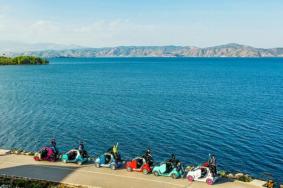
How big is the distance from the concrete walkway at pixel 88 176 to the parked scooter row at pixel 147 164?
0.53 meters

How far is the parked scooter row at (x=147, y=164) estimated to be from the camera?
1260 inches

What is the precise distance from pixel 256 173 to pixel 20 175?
83.2 feet

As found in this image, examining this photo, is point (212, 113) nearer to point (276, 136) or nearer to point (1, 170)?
point (276, 136)

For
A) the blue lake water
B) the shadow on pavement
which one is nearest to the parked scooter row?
the shadow on pavement

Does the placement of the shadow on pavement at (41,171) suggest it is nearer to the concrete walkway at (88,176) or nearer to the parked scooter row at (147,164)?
the concrete walkway at (88,176)

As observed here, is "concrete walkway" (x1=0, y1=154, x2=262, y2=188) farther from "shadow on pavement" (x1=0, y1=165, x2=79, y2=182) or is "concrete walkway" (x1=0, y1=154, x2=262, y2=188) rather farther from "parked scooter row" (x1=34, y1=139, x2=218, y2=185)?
"parked scooter row" (x1=34, y1=139, x2=218, y2=185)

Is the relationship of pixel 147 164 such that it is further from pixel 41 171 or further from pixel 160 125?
pixel 160 125

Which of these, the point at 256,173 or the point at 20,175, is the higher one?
the point at 20,175

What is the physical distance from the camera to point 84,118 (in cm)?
7188

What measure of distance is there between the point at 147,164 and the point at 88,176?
5020mm

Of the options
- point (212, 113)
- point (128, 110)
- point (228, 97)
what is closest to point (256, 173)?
point (212, 113)

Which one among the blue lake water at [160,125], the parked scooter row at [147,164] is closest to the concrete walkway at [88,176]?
the parked scooter row at [147,164]

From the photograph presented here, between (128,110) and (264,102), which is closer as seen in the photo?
(128,110)

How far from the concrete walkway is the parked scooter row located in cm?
53
